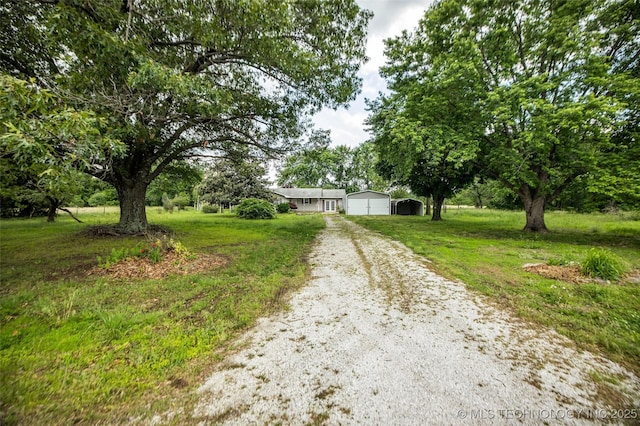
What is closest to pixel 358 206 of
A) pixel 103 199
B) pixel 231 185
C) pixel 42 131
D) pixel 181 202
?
pixel 231 185

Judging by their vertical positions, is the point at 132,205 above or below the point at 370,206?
above

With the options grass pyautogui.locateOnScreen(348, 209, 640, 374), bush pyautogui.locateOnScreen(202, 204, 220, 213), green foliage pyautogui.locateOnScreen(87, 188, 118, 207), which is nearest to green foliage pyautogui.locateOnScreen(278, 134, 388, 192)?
bush pyautogui.locateOnScreen(202, 204, 220, 213)

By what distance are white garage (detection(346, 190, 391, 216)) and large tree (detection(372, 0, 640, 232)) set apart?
19.0 m

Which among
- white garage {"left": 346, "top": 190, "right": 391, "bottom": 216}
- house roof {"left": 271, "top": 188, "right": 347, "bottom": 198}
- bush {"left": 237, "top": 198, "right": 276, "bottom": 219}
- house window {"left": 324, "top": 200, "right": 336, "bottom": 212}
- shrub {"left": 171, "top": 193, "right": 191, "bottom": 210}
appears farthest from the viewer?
house window {"left": 324, "top": 200, "right": 336, "bottom": 212}

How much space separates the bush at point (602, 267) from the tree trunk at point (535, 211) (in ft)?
27.0

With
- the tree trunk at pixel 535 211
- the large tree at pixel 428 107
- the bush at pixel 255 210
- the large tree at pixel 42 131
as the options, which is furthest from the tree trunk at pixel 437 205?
the large tree at pixel 42 131

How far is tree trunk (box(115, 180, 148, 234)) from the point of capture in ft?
31.5

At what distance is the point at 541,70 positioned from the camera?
32.8 ft

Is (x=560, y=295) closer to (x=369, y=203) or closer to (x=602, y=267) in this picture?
(x=602, y=267)

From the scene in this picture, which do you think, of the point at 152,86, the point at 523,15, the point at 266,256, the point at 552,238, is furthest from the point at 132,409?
the point at 523,15

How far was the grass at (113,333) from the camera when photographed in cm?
189

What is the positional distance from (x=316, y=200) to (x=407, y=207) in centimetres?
1308

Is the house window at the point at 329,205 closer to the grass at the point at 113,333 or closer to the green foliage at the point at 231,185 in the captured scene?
the green foliage at the point at 231,185

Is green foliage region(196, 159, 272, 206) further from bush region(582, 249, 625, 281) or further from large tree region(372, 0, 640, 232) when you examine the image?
bush region(582, 249, 625, 281)
